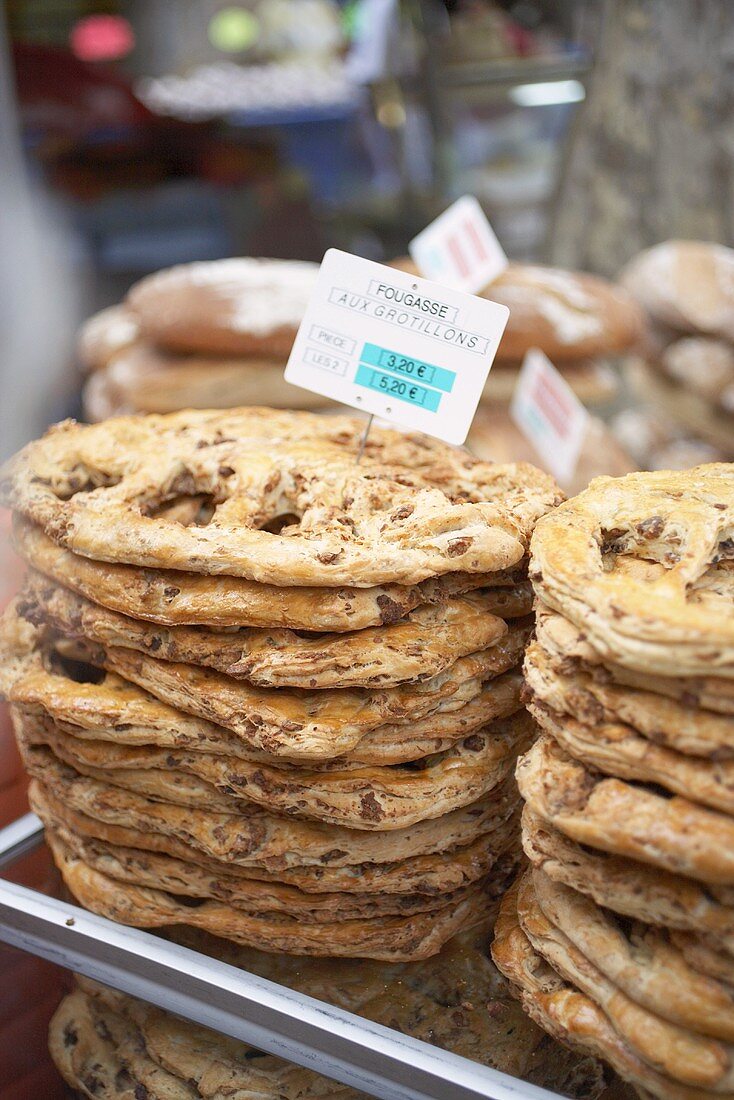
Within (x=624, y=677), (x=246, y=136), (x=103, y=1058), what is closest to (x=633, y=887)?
(x=624, y=677)

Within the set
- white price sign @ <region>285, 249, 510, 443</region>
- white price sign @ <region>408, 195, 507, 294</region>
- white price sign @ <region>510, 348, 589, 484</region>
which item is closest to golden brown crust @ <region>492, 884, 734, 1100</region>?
white price sign @ <region>285, 249, 510, 443</region>

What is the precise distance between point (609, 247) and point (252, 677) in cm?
→ 363

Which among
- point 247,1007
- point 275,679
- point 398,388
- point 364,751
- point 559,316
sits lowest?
point 247,1007

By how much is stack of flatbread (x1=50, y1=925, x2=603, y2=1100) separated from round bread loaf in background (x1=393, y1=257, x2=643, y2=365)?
1504 millimetres

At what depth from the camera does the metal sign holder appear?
96 cm

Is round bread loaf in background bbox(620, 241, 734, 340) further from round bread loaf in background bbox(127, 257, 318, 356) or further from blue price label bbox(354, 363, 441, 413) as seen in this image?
blue price label bbox(354, 363, 441, 413)

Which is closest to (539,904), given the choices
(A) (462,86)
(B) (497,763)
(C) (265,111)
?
(B) (497,763)

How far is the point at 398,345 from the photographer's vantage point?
3.77ft

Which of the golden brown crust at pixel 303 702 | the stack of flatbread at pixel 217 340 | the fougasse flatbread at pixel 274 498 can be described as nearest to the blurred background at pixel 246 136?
the stack of flatbread at pixel 217 340

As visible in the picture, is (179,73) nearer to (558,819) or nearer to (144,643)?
(144,643)

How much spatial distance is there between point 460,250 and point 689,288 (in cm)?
108

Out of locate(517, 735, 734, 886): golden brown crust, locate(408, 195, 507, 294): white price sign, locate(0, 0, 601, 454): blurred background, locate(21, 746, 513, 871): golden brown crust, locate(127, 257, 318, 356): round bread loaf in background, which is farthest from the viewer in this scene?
locate(0, 0, 601, 454): blurred background

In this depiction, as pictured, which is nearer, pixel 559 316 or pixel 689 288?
pixel 559 316

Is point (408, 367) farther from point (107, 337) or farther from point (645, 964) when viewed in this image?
point (107, 337)
